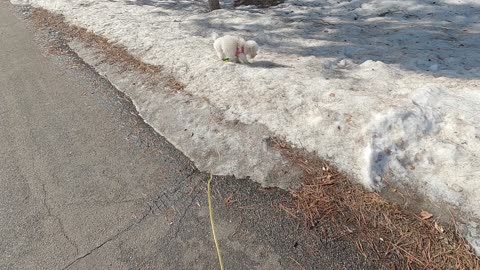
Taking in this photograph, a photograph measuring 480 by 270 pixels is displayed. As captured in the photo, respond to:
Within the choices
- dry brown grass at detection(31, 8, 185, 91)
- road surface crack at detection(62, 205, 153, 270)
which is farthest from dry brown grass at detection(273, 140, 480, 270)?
dry brown grass at detection(31, 8, 185, 91)

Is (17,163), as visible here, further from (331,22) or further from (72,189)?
(331,22)

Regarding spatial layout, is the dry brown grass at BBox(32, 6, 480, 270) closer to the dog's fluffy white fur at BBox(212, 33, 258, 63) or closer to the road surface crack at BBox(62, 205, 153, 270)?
the road surface crack at BBox(62, 205, 153, 270)

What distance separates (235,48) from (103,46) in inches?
107

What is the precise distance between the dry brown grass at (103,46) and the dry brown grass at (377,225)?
257 cm

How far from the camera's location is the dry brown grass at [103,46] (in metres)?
5.32

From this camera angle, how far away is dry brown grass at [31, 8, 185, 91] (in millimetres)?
5316

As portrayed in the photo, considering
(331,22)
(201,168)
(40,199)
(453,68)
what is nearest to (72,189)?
(40,199)

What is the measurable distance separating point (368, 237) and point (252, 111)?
6.54 feet

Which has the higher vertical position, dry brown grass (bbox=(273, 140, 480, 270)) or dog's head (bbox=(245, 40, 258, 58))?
dog's head (bbox=(245, 40, 258, 58))

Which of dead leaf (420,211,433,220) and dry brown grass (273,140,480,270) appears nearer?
dry brown grass (273,140,480,270)

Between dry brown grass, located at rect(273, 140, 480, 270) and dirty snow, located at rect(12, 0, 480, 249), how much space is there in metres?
0.22

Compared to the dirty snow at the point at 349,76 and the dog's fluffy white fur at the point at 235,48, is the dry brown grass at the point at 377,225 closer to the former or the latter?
the dirty snow at the point at 349,76

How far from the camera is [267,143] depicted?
3801mm

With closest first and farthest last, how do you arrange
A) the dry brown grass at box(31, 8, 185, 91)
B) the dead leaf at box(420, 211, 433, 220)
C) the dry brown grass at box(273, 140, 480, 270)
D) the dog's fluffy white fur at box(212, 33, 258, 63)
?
1. the dry brown grass at box(273, 140, 480, 270)
2. the dead leaf at box(420, 211, 433, 220)
3. the dog's fluffy white fur at box(212, 33, 258, 63)
4. the dry brown grass at box(31, 8, 185, 91)
